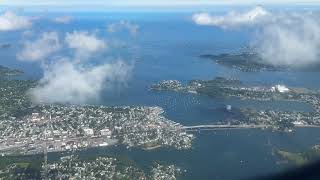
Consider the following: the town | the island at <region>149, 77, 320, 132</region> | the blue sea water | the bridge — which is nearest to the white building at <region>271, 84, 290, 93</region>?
the island at <region>149, 77, 320, 132</region>

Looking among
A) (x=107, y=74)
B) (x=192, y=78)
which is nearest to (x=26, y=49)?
(x=107, y=74)

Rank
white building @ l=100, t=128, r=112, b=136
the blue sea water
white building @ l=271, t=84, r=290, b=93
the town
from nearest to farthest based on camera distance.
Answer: the blue sea water < the town < white building @ l=100, t=128, r=112, b=136 < white building @ l=271, t=84, r=290, b=93

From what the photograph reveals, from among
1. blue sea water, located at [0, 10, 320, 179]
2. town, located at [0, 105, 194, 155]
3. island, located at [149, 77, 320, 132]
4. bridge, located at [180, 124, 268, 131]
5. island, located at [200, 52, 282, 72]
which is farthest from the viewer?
island, located at [200, 52, 282, 72]

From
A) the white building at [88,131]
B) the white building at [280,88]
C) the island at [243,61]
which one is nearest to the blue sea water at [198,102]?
the island at [243,61]

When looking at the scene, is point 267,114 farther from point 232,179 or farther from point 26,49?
point 26,49

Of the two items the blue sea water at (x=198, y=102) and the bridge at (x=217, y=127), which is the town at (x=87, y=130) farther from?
the blue sea water at (x=198, y=102)

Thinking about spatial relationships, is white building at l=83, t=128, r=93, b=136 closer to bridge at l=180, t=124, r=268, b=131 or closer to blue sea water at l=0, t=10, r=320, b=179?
blue sea water at l=0, t=10, r=320, b=179

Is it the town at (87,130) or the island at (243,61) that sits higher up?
the town at (87,130)

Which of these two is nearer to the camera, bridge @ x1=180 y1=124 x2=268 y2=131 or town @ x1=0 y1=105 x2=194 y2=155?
town @ x1=0 y1=105 x2=194 y2=155

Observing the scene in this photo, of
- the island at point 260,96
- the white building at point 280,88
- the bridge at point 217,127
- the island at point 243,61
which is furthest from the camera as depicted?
the island at point 243,61

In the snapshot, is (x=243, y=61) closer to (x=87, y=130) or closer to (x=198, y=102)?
(x=198, y=102)

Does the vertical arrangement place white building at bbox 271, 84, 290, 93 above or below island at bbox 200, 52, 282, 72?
above
